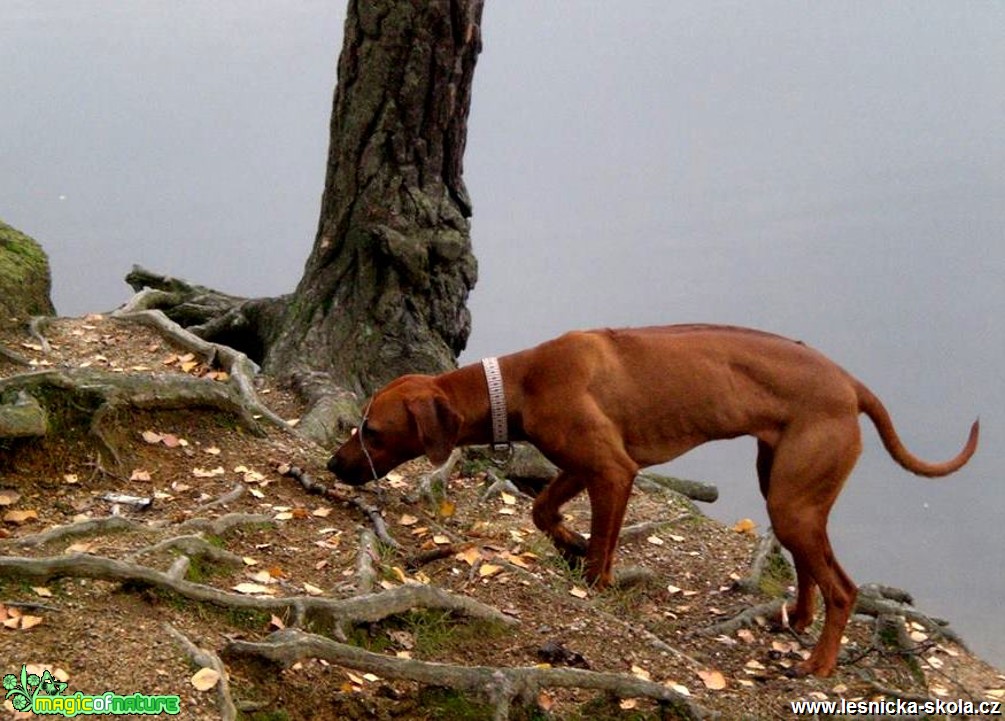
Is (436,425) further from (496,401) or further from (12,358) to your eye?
(12,358)

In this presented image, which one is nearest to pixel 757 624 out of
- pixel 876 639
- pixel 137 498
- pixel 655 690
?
pixel 876 639

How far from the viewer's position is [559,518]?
23.7 ft

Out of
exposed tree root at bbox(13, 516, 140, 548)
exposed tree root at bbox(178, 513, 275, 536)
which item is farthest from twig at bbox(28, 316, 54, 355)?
exposed tree root at bbox(13, 516, 140, 548)

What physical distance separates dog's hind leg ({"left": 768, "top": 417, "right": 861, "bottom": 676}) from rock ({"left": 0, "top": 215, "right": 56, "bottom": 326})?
20.0ft

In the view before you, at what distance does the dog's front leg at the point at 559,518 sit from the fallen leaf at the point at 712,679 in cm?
130

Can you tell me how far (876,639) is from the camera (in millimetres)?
7172

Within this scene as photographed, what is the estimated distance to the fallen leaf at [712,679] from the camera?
19.3 ft

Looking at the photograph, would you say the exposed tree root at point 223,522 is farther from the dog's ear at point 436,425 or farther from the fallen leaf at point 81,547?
the dog's ear at point 436,425

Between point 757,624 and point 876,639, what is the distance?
0.79 meters

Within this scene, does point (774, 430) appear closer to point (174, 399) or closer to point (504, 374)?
point (504, 374)

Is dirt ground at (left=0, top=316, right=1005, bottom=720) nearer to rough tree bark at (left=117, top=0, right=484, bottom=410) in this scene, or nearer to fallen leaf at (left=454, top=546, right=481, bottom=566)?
fallen leaf at (left=454, top=546, right=481, bottom=566)

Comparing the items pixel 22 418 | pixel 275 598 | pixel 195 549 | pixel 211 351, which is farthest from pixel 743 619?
pixel 211 351

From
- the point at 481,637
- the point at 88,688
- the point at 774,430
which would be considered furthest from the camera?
the point at 774,430

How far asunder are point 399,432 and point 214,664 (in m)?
2.53
